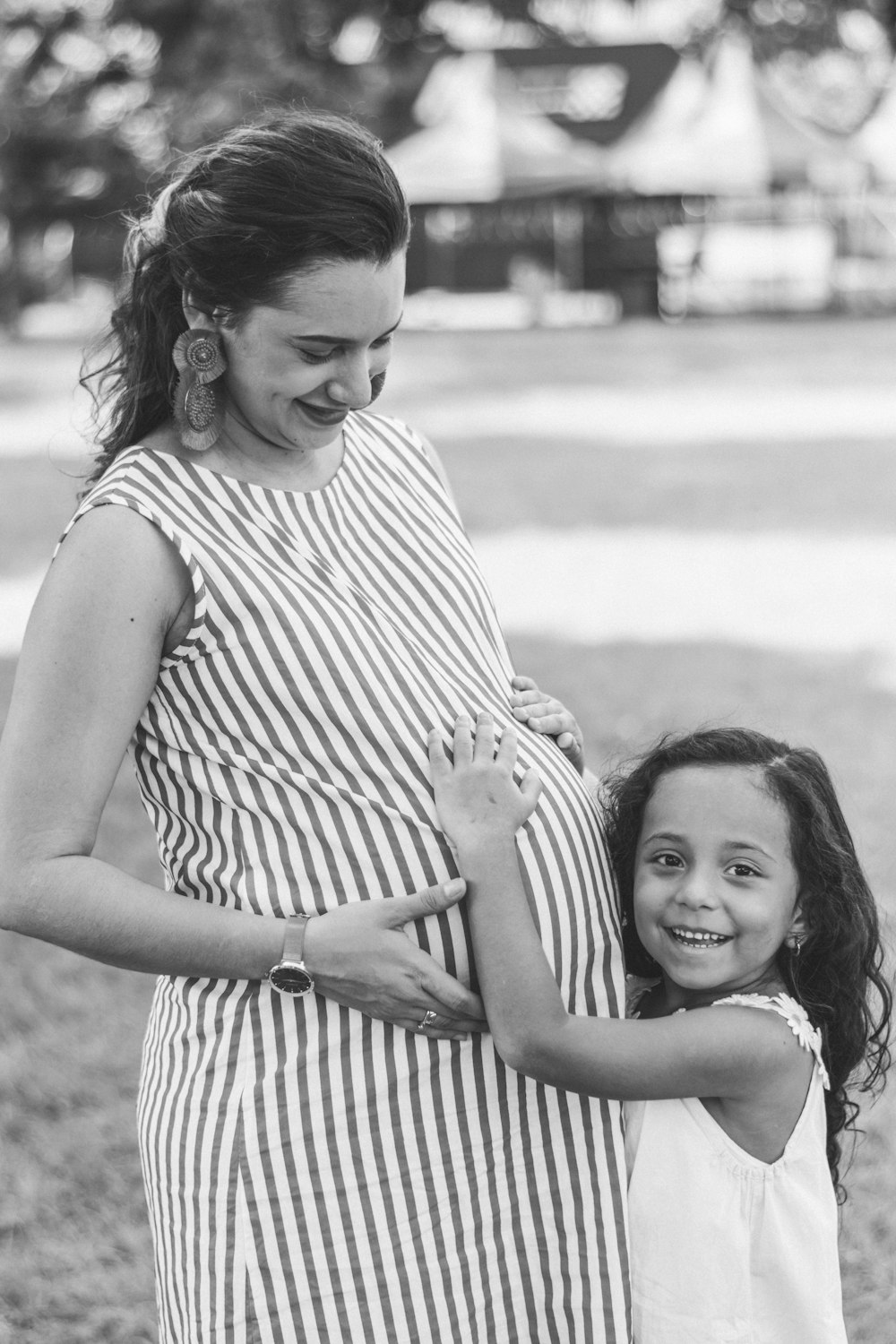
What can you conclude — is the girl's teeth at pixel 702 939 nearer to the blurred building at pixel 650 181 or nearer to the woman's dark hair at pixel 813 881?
the woman's dark hair at pixel 813 881

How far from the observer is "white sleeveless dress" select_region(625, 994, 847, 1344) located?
6.06ft

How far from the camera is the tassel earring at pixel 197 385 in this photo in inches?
69.9

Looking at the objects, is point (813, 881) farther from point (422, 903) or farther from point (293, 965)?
point (293, 965)

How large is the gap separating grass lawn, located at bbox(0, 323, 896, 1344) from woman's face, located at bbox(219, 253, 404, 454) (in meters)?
1.10

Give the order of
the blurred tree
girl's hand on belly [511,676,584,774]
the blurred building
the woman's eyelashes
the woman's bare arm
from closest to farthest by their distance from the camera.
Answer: the woman's bare arm, the woman's eyelashes, girl's hand on belly [511,676,584,774], the blurred building, the blurred tree

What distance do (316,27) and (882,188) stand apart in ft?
40.2

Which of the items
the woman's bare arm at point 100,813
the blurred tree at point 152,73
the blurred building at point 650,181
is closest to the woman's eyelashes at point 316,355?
the woman's bare arm at point 100,813

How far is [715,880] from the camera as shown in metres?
1.91

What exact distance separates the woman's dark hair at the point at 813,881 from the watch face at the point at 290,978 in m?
0.49

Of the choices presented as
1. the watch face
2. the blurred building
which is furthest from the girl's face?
the blurred building

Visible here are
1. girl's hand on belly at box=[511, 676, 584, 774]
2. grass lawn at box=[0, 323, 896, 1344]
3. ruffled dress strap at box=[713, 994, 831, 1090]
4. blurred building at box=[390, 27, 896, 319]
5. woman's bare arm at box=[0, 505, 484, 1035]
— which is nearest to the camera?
woman's bare arm at box=[0, 505, 484, 1035]

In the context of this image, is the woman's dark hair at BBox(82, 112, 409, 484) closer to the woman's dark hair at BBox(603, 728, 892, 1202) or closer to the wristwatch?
the wristwatch

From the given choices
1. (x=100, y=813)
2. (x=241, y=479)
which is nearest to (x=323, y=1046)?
(x=100, y=813)

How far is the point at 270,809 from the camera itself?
5.70 ft
